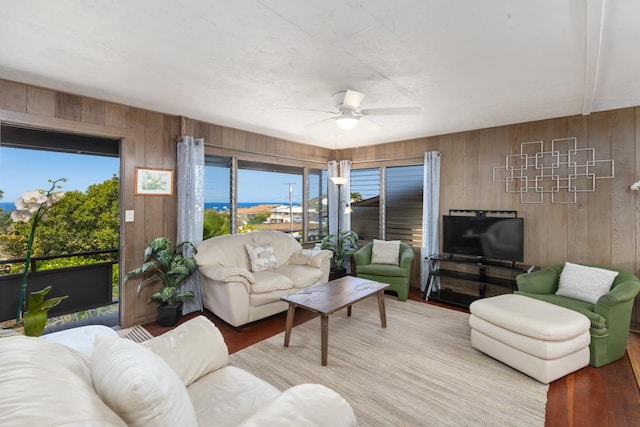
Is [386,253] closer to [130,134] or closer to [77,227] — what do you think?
[130,134]

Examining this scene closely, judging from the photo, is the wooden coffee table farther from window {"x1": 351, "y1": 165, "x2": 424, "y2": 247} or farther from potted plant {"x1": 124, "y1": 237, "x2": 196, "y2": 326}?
window {"x1": 351, "y1": 165, "x2": 424, "y2": 247}

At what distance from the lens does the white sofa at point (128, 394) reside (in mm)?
715

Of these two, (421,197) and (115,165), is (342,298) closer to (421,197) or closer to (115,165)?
(421,197)

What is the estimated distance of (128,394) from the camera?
0.93 m

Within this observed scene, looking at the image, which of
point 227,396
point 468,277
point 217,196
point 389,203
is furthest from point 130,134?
point 468,277

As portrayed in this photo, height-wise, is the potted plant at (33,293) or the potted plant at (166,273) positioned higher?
the potted plant at (33,293)

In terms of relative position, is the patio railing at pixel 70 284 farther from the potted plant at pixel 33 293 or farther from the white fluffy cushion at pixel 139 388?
the white fluffy cushion at pixel 139 388

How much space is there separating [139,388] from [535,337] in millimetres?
2722

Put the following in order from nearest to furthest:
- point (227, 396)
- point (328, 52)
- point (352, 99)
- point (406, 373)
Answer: point (227, 396) < point (328, 52) < point (406, 373) < point (352, 99)

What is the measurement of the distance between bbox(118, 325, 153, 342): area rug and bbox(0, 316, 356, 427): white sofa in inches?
79.6

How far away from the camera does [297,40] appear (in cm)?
204

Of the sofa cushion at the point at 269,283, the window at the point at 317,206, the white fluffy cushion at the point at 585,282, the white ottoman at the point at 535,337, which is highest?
the window at the point at 317,206

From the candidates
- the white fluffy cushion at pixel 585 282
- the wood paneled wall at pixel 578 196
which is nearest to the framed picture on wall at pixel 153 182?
the wood paneled wall at pixel 578 196

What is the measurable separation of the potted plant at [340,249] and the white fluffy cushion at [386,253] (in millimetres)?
458
